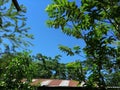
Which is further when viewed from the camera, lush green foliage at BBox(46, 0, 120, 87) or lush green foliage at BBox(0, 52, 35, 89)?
lush green foliage at BBox(0, 52, 35, 89)

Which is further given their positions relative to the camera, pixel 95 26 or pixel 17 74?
pixel 17 74

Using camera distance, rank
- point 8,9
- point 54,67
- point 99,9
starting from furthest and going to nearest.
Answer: point 54,67 < point 8,9 < point 99,9

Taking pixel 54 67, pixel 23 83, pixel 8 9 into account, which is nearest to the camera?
pixel 23 83

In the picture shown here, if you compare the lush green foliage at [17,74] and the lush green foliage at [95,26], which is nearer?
the lush green foliage at [95,26]

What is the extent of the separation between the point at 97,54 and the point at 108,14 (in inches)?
53.8

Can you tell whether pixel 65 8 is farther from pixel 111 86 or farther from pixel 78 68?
pixel 111 86

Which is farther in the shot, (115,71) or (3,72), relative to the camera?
(3,72)

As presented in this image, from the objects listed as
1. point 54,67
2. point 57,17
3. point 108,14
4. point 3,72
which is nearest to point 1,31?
point 3,72

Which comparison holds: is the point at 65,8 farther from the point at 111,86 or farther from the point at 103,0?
the point at 111,86

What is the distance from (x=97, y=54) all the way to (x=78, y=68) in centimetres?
87

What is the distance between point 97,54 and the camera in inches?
420

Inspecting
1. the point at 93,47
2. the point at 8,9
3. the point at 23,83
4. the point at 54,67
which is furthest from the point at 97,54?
the point at 54,67

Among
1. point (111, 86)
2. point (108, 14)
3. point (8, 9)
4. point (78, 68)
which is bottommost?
point (111, 86)

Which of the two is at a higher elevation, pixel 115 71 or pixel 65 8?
pixel 65 8
